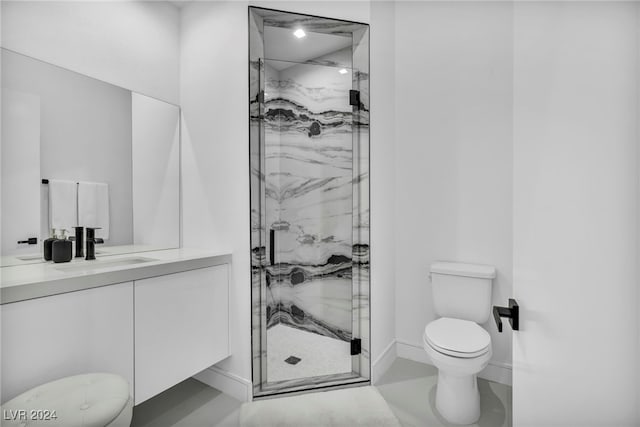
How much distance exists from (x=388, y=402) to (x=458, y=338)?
24.5 inches

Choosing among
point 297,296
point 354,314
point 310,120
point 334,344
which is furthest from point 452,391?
point 310,120

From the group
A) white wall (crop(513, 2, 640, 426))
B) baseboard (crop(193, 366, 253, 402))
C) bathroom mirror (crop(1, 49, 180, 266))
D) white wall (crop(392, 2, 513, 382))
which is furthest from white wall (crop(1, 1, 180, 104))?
white wall (crop(513, 2, 640, 426))

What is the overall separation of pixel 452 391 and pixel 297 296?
1.46m

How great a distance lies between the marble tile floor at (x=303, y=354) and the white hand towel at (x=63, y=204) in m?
1.60

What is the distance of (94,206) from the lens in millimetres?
1856

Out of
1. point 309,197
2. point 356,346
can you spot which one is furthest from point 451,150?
point 356,346

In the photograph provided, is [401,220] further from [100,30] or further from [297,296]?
[100,30]

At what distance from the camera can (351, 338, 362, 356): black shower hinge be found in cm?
216

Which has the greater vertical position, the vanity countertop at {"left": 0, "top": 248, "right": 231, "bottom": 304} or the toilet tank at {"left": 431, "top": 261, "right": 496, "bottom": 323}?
the vanity countertop at {"left": 0, "top": 248, "right": 231, "bottom": 304}

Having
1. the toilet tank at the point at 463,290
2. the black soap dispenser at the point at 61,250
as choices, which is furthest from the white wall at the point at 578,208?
the black soap dispenser at the point at 61,250

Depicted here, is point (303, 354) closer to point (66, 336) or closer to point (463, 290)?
point (463, 290)

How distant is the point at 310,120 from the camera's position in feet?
8.59

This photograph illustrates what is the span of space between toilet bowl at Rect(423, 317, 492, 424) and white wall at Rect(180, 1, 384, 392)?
117 centimetres

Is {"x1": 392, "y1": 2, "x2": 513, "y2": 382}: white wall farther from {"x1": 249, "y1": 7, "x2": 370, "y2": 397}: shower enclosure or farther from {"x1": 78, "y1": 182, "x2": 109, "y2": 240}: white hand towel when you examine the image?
{"x1": 78, "y1": 182, "x2": 109, "y2": 240}: white hand towel
